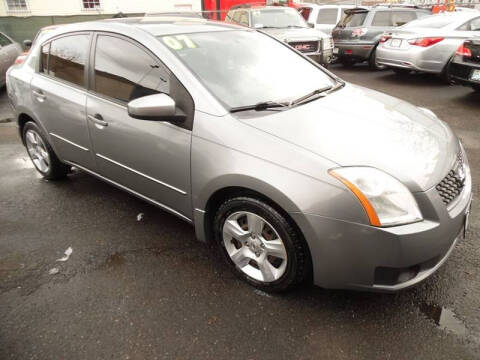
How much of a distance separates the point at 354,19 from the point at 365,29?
0.68m

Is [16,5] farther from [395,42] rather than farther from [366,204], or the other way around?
[366,204]

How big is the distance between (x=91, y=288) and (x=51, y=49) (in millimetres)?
2283

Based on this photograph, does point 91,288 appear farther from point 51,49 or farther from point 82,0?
point 82,0

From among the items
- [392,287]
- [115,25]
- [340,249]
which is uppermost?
[115,25]

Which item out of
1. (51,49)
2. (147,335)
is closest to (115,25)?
(51,49)

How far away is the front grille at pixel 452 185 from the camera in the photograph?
6.69 ft

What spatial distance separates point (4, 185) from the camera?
4074 millimetres

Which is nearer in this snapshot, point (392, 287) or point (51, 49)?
point (392, 287)

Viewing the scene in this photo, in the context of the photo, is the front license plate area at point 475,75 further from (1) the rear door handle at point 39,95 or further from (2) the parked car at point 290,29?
(1) the rear door handle at point 39,95

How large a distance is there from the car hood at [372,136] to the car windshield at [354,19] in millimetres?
8126

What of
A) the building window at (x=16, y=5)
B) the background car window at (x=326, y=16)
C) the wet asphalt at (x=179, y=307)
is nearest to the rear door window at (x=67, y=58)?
the wet asphalt at (x=179, y=307)

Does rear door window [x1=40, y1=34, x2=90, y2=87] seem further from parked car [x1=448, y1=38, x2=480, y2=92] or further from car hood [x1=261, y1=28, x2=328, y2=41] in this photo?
car hood [x1=261, y1=28, x2=328, y2=41]

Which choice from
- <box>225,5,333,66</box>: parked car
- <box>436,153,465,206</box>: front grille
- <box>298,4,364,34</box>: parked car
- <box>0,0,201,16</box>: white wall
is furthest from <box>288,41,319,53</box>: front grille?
<box>0,0,201,16</box>: white wall

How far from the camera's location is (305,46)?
28.6 feet
